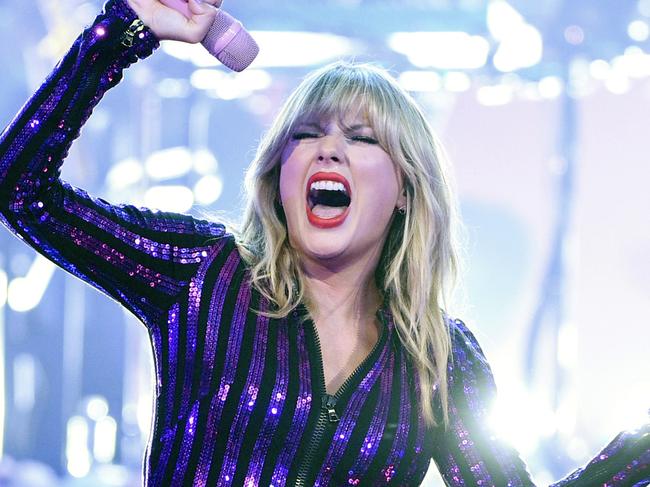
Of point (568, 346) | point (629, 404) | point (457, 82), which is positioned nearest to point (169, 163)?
point (457, 82)

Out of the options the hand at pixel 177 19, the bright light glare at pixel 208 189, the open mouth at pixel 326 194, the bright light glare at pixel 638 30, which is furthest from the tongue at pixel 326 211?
the bright light glare at pixel 638 30

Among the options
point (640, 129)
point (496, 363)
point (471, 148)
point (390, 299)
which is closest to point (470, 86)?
point (471, 148)

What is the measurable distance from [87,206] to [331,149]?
55 cm

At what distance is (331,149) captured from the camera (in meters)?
1.99

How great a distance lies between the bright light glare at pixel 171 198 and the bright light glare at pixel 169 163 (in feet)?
0.23

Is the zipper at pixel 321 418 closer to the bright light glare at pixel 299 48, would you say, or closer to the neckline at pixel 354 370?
the neckline at pixel 354 370

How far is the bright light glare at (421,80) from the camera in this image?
18.4 feet

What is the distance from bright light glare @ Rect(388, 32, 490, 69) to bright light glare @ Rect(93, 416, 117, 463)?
8.96 feet

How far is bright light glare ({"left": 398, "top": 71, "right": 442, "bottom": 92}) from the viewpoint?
5.61 m

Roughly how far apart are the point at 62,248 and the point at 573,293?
4.38 m

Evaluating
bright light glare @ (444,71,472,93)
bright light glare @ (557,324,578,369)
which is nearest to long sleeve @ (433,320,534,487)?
bright light glare @ (557,324,578,369)

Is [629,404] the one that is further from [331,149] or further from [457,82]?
[331,149]

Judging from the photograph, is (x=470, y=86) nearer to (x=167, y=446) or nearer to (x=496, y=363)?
(x=496, y=363)

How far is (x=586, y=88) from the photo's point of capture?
18.5ft
